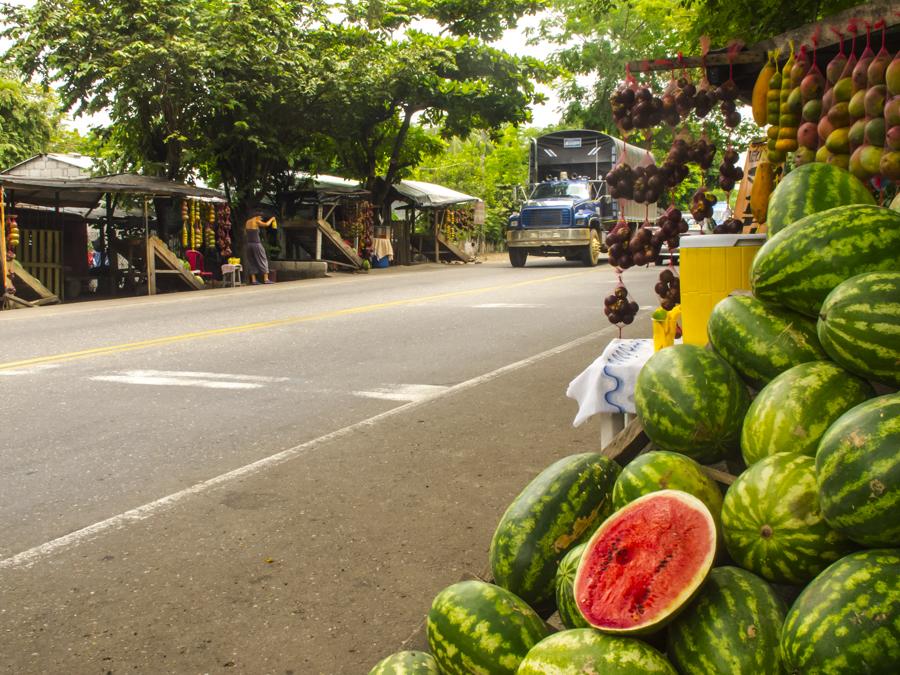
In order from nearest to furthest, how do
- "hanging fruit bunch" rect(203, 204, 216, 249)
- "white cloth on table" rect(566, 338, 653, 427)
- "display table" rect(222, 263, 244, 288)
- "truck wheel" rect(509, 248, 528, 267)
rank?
"white cloth on table" rect(566, 338, 653, 427)
"display table" rect(222, 263, 244, 288)
"hanging fruit bunch" rect(203, 204, 216, 249)
"truck wheel" rect(509, 248, 528, 267)

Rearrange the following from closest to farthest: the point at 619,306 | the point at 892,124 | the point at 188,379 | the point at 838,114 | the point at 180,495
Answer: the point at 892,124 → the point at 838,114 → the point at 619,306 → the point at 180,495 → the point at 188,379

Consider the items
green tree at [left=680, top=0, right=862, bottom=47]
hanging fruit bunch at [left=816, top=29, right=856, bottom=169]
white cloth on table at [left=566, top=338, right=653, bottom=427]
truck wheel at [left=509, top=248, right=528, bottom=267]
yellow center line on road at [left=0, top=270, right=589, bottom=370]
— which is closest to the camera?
hanging fruit bunch at [left=816, top=29, right=856, bottom=169]

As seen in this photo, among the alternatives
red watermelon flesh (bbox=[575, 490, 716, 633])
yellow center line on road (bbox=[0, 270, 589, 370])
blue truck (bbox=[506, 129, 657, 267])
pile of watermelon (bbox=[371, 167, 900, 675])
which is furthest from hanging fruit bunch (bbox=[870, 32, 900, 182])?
blue truck (bbox=[506, 129, 657, 267])

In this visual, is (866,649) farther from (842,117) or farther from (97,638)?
(97,638)

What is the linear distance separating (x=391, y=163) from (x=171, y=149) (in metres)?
9.56

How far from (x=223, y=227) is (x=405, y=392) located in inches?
703

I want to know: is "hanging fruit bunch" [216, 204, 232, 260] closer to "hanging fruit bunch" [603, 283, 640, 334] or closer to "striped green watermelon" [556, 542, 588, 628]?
"hanging fruit bunch" [603, 283, 640, 334]

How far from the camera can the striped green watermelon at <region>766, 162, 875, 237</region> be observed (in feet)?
8.57

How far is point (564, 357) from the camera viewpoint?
10156 millimetres

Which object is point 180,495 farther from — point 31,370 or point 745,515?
point 31,370

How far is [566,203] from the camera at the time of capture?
29047 mm

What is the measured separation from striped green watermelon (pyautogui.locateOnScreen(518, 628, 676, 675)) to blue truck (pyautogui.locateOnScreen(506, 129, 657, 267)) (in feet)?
86.6

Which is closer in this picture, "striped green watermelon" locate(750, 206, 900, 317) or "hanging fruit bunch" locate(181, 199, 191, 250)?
"striped green watermelon" locate(750, 206, 900, 317)

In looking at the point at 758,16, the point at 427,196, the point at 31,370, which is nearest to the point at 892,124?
the point at 758,16
